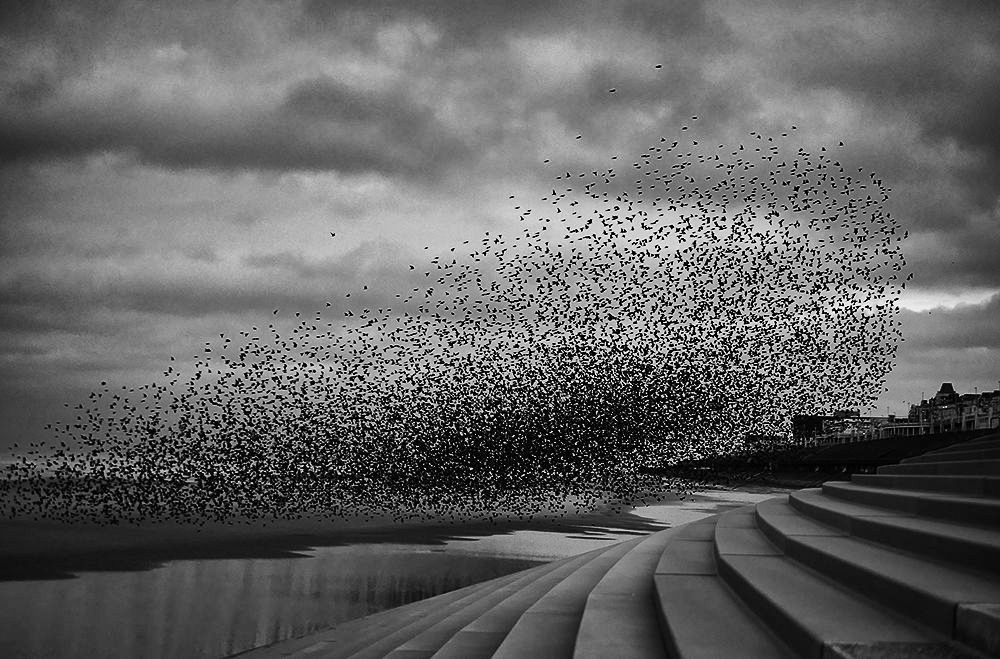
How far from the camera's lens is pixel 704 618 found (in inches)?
207

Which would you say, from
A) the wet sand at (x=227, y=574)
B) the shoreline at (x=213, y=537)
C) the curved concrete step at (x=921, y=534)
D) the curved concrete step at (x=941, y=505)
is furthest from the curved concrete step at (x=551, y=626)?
the shoreline at (x=213, y=537)

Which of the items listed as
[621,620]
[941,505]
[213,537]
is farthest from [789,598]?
[213,537]

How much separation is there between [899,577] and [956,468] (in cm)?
547

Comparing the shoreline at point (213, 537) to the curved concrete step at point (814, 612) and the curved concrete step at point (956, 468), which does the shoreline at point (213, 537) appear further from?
the curved concrete step at point (814, 612)

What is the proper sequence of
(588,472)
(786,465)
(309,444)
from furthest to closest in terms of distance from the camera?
(786,465) < (588,472) < (309,444)

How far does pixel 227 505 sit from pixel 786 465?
2916 inches

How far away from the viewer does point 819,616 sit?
4.36 metres

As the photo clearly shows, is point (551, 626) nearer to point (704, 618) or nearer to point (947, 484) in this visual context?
point (704, 618)

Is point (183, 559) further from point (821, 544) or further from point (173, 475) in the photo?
point (821, 544)

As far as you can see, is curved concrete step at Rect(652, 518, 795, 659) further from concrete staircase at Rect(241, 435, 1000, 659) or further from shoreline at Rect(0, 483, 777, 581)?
shoreline at Rect(0, 483, 777, 581)

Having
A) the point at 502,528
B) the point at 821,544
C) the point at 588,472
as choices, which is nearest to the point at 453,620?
the point at 821,544

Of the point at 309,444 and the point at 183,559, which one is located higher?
the point at 309,444

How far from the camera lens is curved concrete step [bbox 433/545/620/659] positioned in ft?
20.4

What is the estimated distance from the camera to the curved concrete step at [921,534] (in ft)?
14.9
